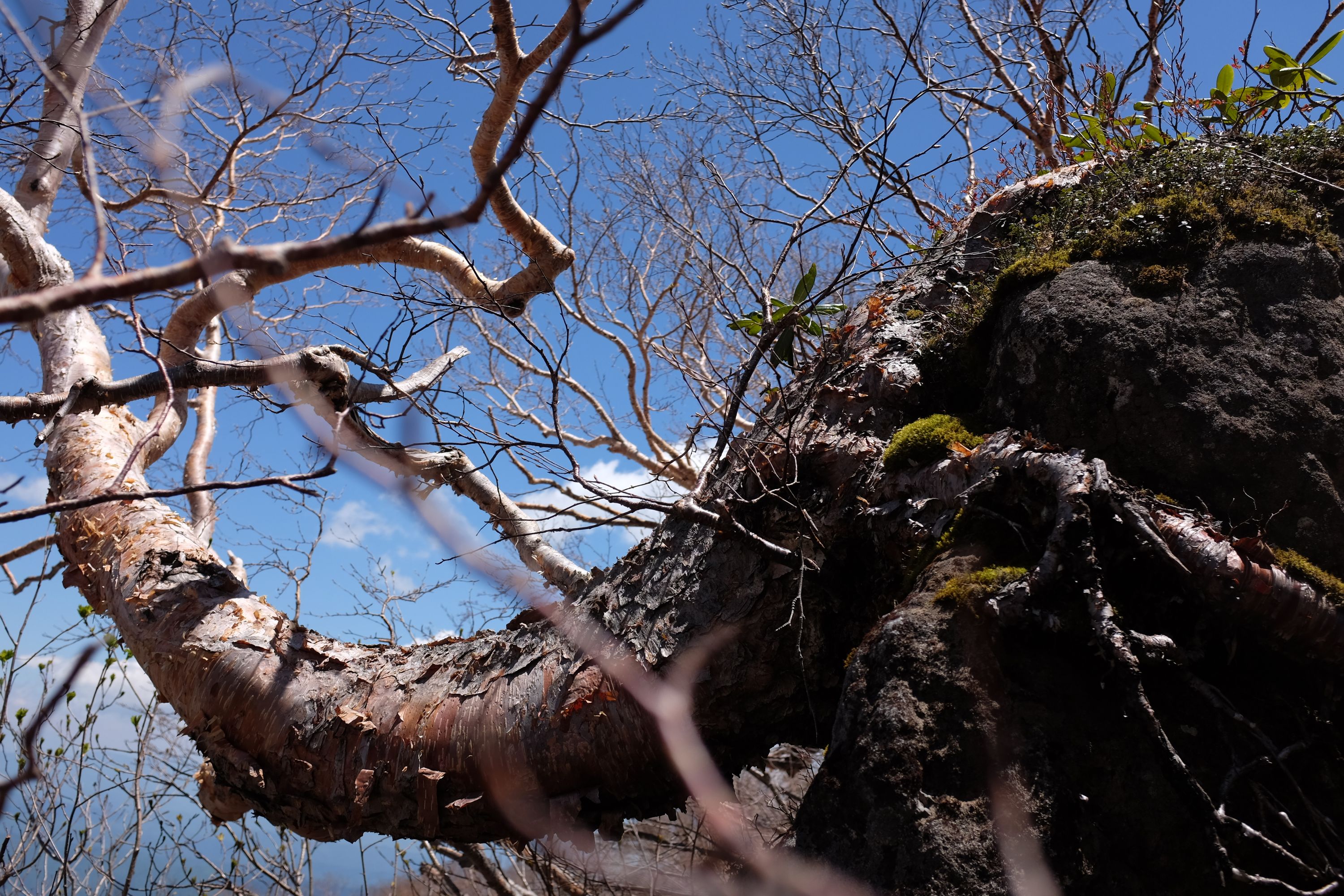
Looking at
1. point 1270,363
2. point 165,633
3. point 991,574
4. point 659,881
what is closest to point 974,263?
point 1270,363

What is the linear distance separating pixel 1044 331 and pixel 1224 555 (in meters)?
0.86

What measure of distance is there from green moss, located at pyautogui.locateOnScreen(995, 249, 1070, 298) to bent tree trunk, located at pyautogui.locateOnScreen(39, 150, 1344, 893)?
0.16 ft

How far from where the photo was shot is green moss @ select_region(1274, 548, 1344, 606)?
67.4 inches

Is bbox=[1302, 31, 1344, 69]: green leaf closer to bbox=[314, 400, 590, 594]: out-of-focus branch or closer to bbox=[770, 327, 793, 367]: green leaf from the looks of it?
bbox=[770, 327, 793, 367]: green leaf

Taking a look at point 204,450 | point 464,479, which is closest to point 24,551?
point 204,450

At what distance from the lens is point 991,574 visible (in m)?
1.82

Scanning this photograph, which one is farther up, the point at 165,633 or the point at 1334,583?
the point at 165,633

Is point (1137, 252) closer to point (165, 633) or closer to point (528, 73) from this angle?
point (528, 73)

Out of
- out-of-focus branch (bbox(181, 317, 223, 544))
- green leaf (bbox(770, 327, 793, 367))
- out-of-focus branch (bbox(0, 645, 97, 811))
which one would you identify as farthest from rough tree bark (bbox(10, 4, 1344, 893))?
out-of-focus branch (bbox(181, 317, 223, 544))

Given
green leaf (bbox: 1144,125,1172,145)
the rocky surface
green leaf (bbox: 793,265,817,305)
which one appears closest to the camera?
the rocky surface

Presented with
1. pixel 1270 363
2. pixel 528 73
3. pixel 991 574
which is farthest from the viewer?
pixel 528 73

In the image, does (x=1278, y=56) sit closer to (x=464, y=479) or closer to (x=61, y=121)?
(x=464, y=479)

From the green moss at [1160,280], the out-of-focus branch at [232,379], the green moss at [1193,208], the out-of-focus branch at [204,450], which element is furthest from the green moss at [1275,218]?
the out-of-focus branch at [204,450]

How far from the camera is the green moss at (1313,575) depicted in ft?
5.62
